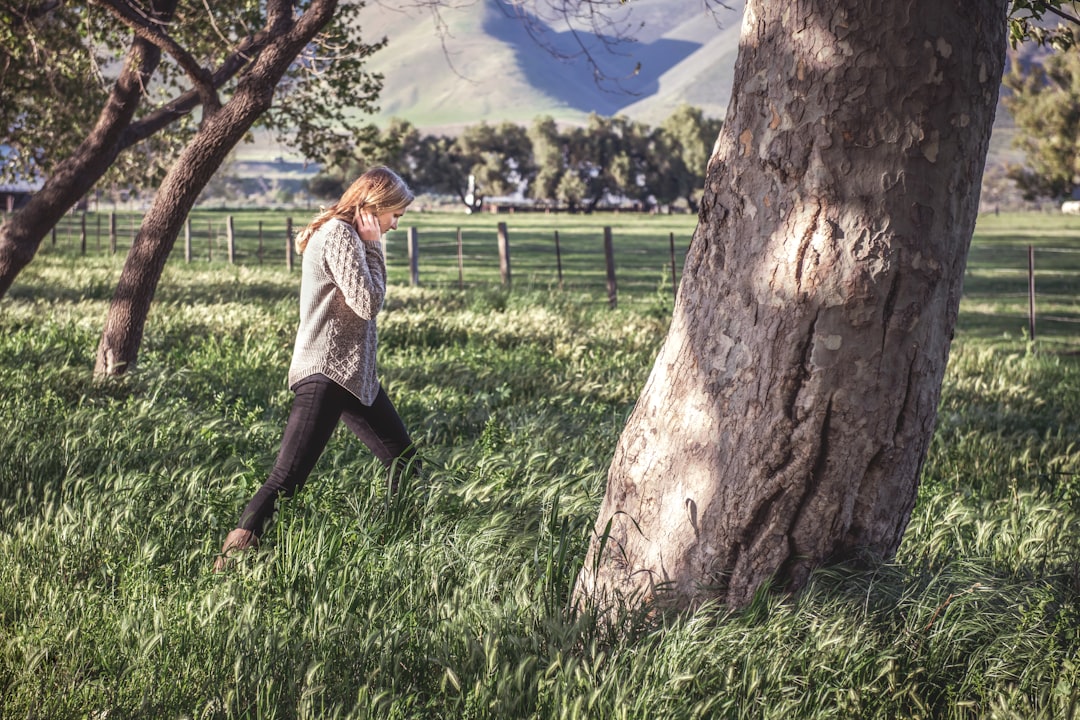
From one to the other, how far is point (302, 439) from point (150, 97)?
896 cm

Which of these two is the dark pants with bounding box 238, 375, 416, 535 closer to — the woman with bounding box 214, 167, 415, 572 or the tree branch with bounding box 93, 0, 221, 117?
the woman with bounding box 214, 167, 415, 572

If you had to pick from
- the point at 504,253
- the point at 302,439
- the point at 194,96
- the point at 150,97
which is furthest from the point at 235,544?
the point at 504,253

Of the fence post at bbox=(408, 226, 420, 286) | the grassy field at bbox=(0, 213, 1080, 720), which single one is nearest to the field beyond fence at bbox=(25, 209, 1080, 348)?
the fence post at bbox=(408, 226, 420, 286)

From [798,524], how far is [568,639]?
2.89ft

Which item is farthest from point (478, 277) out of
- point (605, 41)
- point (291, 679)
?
point (291, 679)

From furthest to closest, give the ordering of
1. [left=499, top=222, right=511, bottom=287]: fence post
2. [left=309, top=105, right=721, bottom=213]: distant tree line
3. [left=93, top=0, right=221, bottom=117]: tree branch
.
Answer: [left=309, top=105, right=721, bottom=213]: distant tree line, [left=499, top=222, right=511, bottom=287]: fence post, [left=93, top=0, right=221, bottom=117]: tree branch

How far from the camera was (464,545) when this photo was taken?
164 inches

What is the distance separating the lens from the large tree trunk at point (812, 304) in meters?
3.14

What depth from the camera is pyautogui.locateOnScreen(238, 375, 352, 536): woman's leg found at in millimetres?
4457

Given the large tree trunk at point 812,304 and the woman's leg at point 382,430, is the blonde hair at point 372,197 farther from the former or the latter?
the large tree trunk at point 812,304

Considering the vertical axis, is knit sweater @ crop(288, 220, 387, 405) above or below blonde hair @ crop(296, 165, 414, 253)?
below

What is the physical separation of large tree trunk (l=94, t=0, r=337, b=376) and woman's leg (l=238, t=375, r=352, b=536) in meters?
4.62

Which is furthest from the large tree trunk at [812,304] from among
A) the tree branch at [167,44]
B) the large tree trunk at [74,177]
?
the large tree trunk at [74,177]

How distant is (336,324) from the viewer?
4.65 metres
